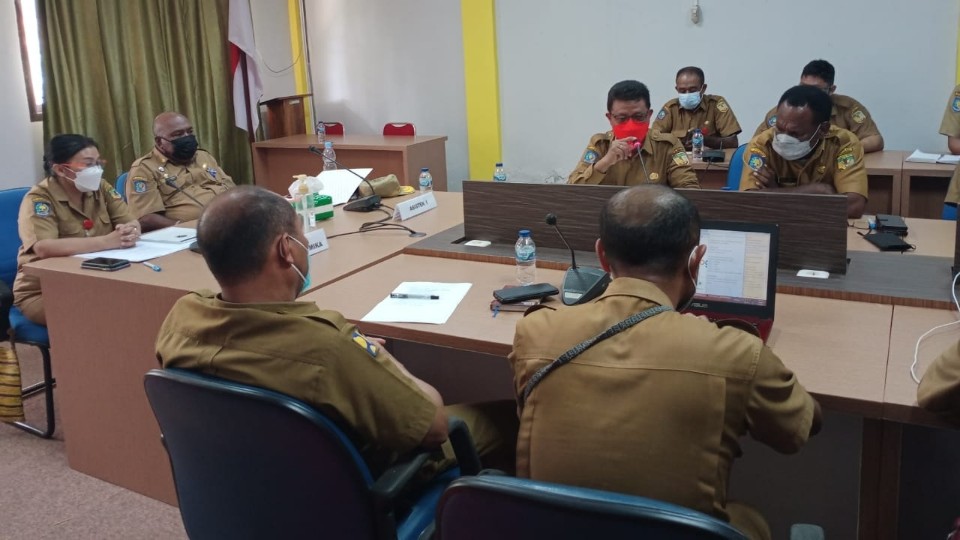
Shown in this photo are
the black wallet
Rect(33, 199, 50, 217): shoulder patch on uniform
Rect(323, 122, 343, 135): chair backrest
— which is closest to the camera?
the black wallet

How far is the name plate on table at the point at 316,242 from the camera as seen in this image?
284cm

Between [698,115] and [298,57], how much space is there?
3626mm

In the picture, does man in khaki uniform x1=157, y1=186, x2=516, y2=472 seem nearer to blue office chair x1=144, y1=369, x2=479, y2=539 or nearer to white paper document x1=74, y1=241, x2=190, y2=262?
blue office chair x1=144, y1=369, x2=479, y2=539

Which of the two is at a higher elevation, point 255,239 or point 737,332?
point 255,239

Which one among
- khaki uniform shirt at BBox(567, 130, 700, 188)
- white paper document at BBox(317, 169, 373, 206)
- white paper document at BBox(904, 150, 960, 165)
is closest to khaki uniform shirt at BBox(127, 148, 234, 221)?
white paper document at BBox(317, 169, 373, 206)

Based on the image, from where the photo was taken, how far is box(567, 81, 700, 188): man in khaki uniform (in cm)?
347

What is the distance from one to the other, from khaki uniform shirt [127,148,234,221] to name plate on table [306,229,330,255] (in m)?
1.12

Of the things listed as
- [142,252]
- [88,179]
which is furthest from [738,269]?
[88,179]

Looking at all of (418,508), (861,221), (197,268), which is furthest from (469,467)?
(861,221)

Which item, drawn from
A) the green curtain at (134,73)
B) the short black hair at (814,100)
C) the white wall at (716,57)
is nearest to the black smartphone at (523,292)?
the short black hair at (814,100)

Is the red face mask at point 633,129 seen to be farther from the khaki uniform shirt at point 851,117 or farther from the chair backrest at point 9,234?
the chair backrest at point 9,234

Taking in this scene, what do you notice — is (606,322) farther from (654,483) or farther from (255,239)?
(255,239)

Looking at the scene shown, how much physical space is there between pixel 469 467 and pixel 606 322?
1.80 feet

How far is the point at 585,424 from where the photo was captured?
50.4 inches
